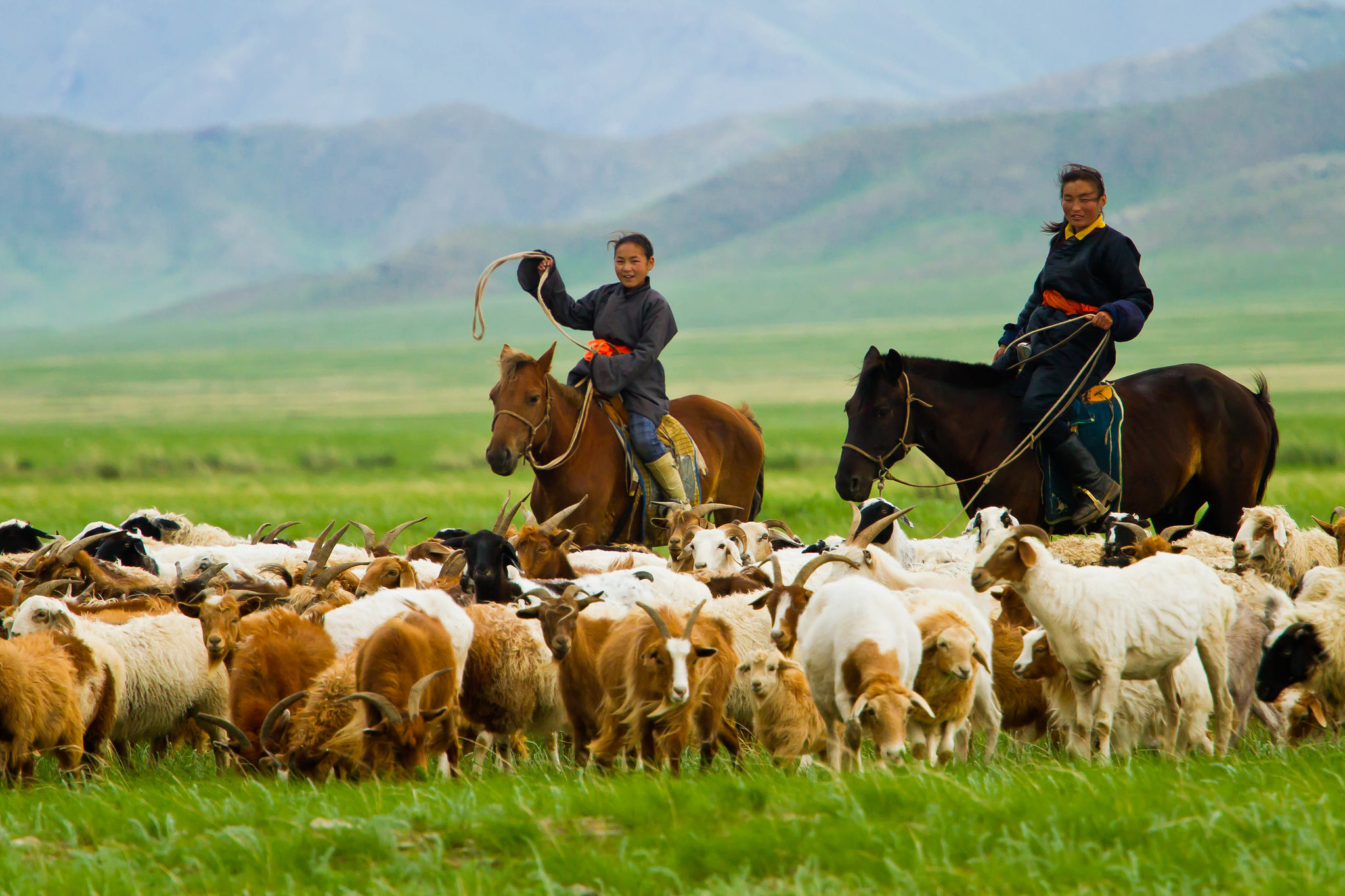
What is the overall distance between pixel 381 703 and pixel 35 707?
1625mm

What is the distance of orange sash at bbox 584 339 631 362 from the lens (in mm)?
11000

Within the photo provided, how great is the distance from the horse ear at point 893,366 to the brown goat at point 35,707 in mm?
5376

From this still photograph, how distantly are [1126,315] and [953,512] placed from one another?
11285mm

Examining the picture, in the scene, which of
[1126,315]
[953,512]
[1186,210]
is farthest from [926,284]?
[1126,315]

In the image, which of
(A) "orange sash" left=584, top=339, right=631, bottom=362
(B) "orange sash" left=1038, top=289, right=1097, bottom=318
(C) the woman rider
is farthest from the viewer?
(A) "orange sash" left=584, top=339, right=631, bottom=362

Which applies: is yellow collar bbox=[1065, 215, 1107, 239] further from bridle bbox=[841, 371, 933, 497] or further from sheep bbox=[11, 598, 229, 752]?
sheep bbox=[11, 598, 229, 752]

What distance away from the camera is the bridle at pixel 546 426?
10394 millimetres

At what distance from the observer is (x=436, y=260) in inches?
6304

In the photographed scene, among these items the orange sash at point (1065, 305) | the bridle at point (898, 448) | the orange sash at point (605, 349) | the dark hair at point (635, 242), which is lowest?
the bridle at point (898, 448)

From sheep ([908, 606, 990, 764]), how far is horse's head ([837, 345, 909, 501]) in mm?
3027

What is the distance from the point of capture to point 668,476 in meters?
11.1

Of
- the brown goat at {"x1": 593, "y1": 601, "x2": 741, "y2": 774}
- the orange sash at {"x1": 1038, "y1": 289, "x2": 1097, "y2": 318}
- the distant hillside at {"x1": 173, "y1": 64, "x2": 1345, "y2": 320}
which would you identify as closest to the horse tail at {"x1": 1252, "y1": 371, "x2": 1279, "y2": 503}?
the orange sash at {"x1": 1038, "y1": 289, "x2": 1097, "y2": 318}

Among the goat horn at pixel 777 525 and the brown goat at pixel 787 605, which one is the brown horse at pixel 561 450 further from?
the brown goat at pixel 787 605

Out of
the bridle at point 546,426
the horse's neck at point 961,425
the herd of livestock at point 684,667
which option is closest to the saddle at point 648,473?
the bridle at point 546,426
